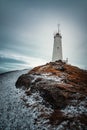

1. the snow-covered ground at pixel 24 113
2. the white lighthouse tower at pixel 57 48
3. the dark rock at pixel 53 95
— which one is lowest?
the snow-covered ground at pixel 24 113

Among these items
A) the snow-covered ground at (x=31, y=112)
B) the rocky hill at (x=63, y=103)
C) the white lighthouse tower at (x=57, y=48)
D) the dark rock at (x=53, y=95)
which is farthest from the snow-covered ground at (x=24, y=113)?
the white lighthouse tower at (x=57, y=48)

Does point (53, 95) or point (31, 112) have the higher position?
point (53, 95)

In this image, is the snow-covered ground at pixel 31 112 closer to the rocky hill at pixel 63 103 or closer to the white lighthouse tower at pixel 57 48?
the rocky hill at pixel 63 103

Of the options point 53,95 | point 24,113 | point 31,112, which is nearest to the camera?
point 31,112

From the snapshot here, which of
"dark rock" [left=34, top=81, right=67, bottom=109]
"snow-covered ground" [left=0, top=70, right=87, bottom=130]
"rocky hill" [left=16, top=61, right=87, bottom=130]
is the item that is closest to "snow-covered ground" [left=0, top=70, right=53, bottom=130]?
"snow-covered ground" [left=0, top=70, right=87, bottom=130]

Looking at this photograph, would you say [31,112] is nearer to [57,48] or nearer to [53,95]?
[53,95]

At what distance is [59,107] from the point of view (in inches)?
561

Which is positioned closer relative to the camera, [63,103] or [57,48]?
[63,103]

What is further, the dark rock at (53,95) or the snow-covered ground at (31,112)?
the dark rock at (53,95)

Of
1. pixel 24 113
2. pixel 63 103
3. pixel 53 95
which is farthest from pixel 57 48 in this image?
pixel 24 113

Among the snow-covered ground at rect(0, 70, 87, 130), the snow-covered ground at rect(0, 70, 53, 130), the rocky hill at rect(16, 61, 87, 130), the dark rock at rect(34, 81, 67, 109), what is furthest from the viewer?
the dark rock at rect(34, 81, 67, 109)

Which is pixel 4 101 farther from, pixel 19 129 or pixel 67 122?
pixel 67 122

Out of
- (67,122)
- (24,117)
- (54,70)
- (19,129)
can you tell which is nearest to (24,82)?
Result: (54,70)

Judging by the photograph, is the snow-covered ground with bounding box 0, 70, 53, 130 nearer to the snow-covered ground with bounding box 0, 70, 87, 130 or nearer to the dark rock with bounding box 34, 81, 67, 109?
the snow-covered ground with bounding box 0, 70, 87, 130
